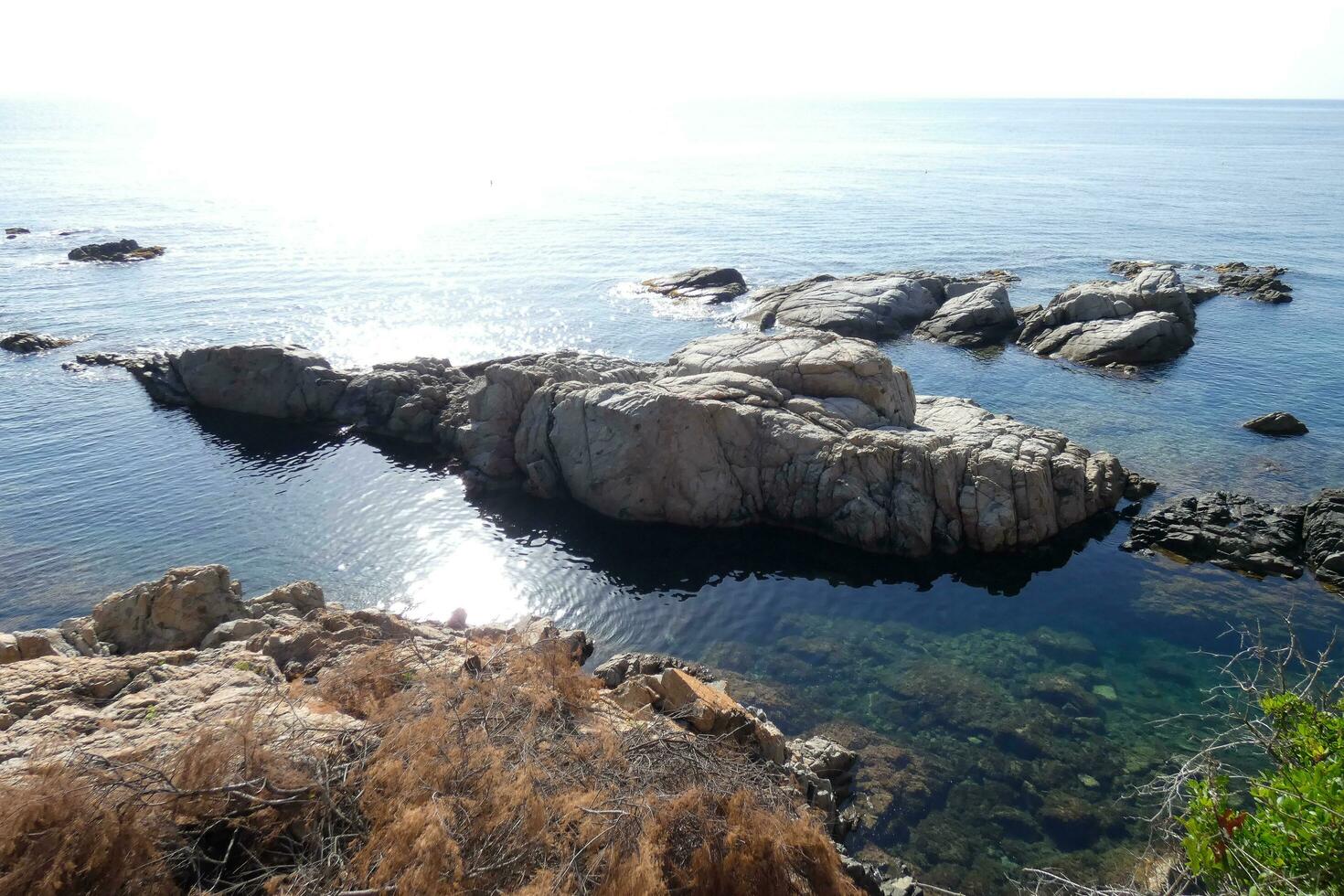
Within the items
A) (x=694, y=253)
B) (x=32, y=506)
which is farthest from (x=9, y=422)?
(x=694, y=253)

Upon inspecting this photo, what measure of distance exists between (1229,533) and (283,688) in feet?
95.6

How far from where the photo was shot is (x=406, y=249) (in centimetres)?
7606

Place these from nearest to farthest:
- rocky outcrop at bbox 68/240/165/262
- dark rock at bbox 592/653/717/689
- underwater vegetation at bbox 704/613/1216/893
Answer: underwater vegetation at bbox 704/613/1216/893 < dark rock at bbox 592/653/717/689 < rocky outcrop at bbox 68/240/165/262

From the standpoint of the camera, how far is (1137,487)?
1238 inches

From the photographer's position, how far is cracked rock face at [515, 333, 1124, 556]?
28.8m

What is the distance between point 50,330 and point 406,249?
2975cm

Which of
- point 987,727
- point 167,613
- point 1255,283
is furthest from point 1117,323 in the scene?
point 167,613

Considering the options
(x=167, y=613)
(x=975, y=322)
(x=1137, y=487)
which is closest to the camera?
(x=167, y=613)

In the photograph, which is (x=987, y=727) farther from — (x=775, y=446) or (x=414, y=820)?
(x=414, y=820)

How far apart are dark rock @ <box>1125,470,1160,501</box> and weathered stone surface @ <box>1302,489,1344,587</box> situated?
4782 millimetres

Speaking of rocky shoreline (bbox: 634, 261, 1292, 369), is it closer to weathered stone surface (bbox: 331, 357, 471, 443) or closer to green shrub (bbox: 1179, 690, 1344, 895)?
weathered stone surface (bbox: 331, 357, 471, 443)

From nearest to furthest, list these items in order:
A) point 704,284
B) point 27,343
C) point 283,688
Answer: point 283,688, point 27,343, point 704,284

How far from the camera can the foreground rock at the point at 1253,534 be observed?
26656 mm

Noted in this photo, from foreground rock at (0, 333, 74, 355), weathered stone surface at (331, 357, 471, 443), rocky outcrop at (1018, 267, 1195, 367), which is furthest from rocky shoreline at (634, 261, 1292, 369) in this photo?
foreground rock at (0, 333, 74, 355)
